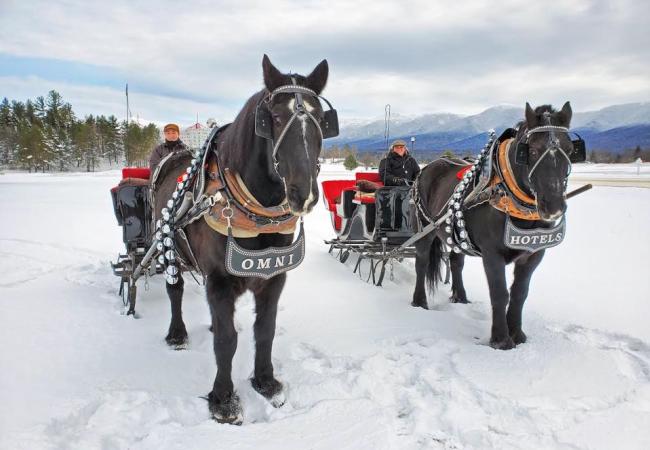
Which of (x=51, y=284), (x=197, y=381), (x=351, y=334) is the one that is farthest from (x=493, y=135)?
(x=51, y=284)

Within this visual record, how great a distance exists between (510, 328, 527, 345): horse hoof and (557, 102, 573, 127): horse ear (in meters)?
1.98

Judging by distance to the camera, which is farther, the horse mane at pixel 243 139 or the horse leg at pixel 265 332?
the horse leg at pixel 265 332

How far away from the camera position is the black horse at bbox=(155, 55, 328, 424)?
2227mm

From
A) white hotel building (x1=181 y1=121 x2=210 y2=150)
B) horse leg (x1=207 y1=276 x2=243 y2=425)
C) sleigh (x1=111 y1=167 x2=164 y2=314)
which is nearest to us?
horse leg (x1=207 y1=276 x2=243 y2=425)

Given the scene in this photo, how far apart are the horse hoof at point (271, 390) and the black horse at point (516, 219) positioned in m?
2.10

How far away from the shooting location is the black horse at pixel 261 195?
7.30 feet

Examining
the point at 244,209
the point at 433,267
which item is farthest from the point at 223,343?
the point at 433,267

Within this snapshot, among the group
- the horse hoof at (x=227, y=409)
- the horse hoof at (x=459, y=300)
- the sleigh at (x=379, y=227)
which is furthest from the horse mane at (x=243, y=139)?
the horse hoof at (x=459, y=300)

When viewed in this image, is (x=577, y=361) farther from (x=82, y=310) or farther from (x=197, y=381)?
(x=82, y=310)

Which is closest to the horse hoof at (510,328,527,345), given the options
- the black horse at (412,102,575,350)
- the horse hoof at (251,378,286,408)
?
the black horse at (412,102,575,350)

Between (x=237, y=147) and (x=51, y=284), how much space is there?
4.34 m

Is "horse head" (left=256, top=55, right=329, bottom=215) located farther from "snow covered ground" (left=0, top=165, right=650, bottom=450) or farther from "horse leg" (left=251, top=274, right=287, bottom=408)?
"snow covered ground" (left=0, top=165, right=650, bottom=450)

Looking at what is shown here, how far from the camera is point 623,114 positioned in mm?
99375

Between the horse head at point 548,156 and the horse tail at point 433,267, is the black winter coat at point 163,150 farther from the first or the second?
the horse head at point 548,156
